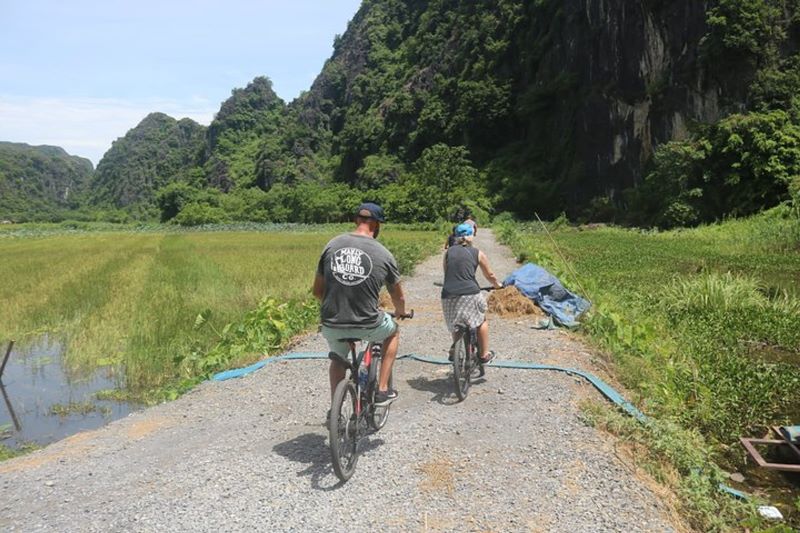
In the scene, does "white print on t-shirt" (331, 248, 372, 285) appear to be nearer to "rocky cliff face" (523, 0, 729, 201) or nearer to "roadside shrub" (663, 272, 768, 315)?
"roadside shrub" (663, 272, 768, 315)

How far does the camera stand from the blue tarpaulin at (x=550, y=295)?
896 cm

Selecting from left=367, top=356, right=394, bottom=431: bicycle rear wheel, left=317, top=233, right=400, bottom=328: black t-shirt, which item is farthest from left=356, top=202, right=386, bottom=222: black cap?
left=367, top=356, right=394, bottom=431: bicycle rear wheel

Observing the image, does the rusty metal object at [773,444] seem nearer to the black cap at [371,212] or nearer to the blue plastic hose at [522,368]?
the blue plastic hose at [522,368]

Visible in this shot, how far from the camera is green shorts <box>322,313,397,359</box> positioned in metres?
4.21

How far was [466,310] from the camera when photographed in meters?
5.75

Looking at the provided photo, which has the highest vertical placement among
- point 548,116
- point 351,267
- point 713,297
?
point 548,116

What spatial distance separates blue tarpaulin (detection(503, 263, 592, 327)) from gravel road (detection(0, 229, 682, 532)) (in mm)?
2698

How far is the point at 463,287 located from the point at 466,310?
0.72 ft

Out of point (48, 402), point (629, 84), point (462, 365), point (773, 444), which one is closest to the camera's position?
point (773, 444)

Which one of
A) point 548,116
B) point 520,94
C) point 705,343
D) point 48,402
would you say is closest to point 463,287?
point 705,343

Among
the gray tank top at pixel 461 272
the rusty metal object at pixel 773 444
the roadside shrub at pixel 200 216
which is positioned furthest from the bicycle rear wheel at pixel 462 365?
the roadside shrub at pixel 200 216

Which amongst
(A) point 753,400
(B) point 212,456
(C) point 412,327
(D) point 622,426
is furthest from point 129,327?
(A) point 753,400

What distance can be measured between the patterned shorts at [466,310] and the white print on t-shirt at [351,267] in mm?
1838

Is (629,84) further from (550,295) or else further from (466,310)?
(466,310)
